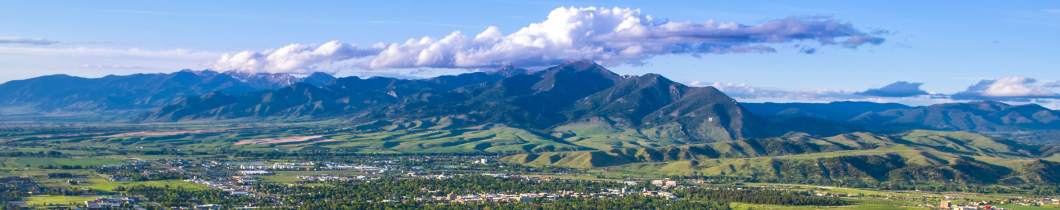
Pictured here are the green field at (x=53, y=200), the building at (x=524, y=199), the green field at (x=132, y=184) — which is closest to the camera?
the green field at (x=53, y=200)

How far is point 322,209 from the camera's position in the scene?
141m

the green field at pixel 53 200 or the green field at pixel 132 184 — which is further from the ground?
the green field at pixel 132 184

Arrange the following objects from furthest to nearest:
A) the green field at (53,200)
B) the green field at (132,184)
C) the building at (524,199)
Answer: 1. the green field at (132,184)
2. the building at (524,199)
3. the green field at (53,200)

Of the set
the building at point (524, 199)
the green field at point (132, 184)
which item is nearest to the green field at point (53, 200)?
the green field at point (132, 184)

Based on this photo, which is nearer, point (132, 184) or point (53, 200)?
point (53, 200)

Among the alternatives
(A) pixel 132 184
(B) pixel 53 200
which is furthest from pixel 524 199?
(A) pixel 132 184

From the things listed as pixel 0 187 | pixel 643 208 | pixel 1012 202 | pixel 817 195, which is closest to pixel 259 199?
pixel 0 187

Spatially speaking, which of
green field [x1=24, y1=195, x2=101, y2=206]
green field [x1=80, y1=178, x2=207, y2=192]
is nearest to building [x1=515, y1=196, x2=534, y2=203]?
green field [x1=80, y1=178, x2=207, y2=192]

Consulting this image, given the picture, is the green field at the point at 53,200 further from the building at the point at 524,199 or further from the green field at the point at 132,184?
the building at the point at 524,199

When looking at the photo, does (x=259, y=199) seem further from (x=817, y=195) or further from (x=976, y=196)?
(x=976, y=196)

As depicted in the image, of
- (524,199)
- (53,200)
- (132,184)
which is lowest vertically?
(524,199)

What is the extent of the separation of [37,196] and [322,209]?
47.0m

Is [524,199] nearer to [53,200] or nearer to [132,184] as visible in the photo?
[53,200]

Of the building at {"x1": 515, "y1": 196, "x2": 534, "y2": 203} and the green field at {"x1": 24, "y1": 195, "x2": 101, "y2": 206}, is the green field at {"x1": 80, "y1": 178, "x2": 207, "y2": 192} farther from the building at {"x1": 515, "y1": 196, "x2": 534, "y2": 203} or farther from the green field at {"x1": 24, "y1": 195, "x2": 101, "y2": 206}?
the building at {"x1": 515, "y1": 196, "x2": 534, "y2": 203}
